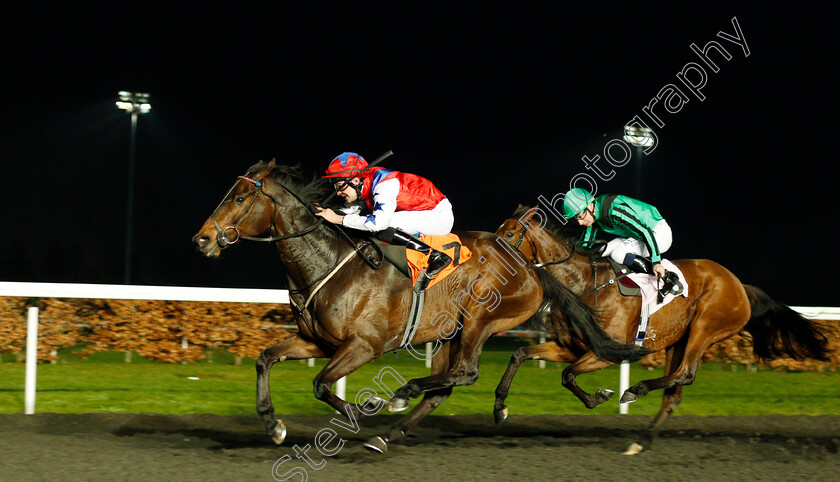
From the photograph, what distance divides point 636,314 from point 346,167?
2.02 meters

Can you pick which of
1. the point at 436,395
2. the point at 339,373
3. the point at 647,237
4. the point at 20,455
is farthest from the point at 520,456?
the point at 20,455

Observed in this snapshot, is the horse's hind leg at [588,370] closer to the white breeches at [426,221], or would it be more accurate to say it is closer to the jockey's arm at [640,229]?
the jockey's arm at [640,229]

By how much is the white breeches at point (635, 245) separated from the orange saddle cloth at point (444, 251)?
3.94 feet

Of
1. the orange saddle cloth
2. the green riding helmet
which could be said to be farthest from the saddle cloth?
the orange saddle cloth

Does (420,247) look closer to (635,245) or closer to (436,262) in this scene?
(436,262)

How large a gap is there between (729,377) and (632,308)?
3856 millimetres

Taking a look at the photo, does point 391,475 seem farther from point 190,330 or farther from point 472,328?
point 190,330

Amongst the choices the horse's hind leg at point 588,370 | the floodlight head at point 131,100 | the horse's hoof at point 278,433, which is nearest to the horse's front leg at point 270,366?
the horse's hoof at point 278,433

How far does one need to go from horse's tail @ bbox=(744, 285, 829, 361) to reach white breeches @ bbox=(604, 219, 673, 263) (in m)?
0.85

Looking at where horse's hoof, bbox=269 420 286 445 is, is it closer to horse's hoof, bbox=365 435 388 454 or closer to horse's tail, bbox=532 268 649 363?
horse's hoof, bbox=365 435 388 454

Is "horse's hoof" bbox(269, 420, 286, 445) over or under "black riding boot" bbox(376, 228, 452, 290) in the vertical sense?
under

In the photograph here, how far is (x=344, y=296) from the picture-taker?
144 inches

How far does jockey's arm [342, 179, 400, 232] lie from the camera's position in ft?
12.1

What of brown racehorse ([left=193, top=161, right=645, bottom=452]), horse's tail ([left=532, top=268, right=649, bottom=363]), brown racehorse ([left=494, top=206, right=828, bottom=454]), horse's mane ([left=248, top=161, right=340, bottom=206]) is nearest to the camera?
brown racehorse ([left=193, top=161, right=645, bottom=452])
